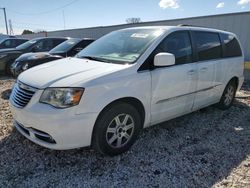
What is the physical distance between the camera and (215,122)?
15.7ft

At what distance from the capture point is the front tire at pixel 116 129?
3.08m

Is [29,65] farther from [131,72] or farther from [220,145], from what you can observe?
[220,145]

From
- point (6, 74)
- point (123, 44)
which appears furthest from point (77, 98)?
point (6, 74)

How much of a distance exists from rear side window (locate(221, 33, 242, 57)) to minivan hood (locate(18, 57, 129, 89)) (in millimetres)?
2771

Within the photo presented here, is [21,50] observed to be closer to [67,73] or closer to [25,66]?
[25,66]

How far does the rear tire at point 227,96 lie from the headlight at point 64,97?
11.4ft

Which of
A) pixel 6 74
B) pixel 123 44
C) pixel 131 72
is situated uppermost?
pixel 123 44

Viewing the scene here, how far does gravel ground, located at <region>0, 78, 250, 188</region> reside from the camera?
9.45ft

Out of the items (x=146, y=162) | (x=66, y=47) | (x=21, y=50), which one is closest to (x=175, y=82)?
(x=146, y=162)

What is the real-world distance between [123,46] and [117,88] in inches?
40.9

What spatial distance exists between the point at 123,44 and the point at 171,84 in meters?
0.97

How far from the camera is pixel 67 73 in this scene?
10.5ft

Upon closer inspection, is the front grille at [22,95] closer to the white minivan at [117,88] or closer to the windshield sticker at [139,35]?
the white minivan at [117,88]

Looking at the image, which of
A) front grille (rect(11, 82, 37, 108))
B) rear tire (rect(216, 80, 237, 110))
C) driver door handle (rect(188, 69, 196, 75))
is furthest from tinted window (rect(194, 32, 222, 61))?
front grille (rect(11, 82, 37, 108))
